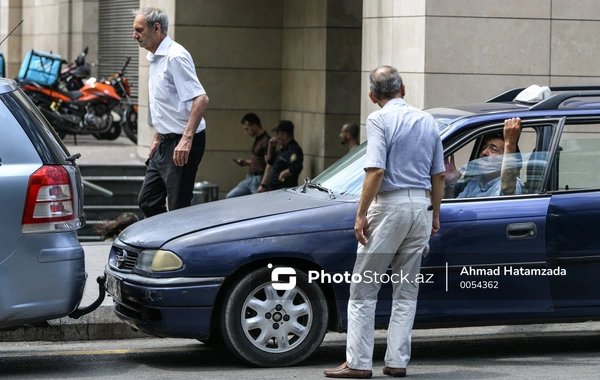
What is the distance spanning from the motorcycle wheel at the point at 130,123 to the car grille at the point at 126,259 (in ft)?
49.6

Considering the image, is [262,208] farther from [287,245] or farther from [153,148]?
[153,148]

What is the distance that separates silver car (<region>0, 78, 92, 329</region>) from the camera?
6.44 m

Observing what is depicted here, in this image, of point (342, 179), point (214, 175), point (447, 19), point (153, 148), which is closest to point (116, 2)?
point (214, 175)

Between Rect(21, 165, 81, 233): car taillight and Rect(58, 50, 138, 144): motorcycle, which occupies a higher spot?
Rect(58, 50, 138, 144): motorcycle

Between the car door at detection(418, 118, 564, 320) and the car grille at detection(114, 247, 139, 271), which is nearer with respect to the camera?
the car door at detection(418, 118, 564, 320)

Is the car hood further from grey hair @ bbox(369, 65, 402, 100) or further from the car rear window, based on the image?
grey hair @ bbox(369, 65, 402, 100)

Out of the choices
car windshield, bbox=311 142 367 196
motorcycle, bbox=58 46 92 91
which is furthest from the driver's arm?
motorcycle, bbox=58 46 92 91

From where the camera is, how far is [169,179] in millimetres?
8711

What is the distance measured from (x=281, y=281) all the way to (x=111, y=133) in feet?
55.9

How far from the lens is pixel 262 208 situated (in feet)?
23.6

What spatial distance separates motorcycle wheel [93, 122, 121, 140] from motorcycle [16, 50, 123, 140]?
0.40m

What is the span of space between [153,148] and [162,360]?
6.81 ft

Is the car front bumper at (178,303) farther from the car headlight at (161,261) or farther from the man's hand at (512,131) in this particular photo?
the man's hand at (512,131)

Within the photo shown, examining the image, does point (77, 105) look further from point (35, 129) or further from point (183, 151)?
point (35, 129)
